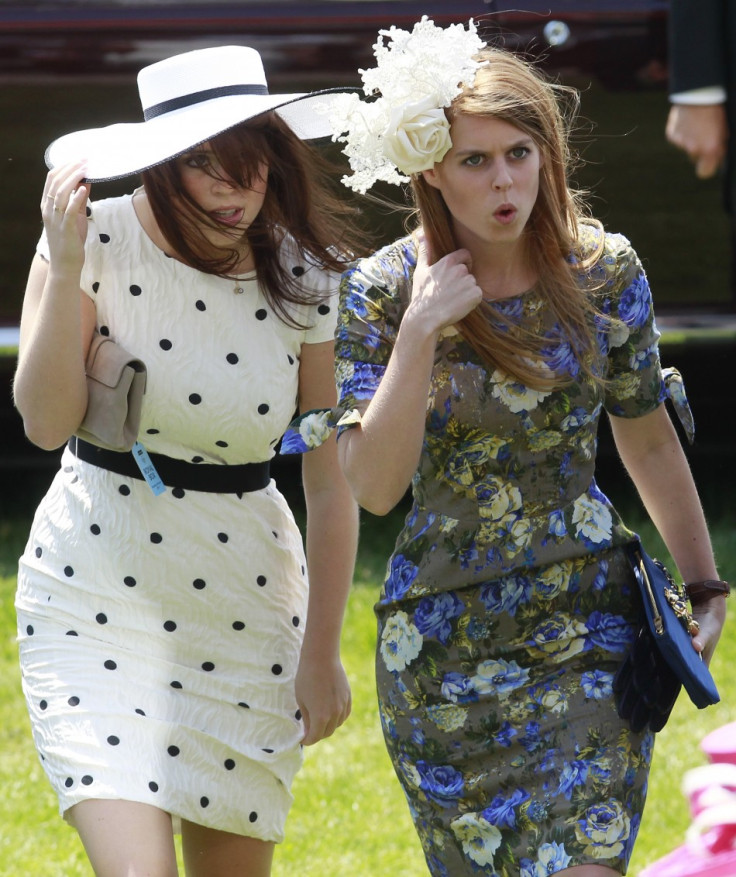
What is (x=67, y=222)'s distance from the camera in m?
2.70

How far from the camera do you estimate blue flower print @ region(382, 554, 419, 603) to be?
8.73 feet

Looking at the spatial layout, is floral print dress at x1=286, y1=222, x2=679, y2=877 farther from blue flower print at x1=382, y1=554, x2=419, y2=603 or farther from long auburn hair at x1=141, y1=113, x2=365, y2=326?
long auburn hair at x1=141, y1=113, x2=365, y2=326

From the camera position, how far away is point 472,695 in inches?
103

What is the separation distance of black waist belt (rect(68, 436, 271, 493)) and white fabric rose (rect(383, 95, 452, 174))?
0.71 metres

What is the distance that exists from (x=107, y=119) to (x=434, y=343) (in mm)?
3494

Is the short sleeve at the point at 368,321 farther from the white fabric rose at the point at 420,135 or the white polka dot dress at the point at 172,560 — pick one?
the white polka dot dress at the point at 172,560

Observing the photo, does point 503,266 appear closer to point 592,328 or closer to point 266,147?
point 592,328

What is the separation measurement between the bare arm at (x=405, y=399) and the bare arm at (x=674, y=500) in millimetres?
463

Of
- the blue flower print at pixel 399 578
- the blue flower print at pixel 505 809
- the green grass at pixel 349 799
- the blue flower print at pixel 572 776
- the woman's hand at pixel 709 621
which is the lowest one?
the green grass at pixel 349 799

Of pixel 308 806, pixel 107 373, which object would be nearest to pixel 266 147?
pixel 107 373

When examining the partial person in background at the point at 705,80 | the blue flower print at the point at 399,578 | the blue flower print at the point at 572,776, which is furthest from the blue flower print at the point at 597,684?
the partial person in background at the point at 705,80

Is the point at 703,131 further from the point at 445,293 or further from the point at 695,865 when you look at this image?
the point at 695,865

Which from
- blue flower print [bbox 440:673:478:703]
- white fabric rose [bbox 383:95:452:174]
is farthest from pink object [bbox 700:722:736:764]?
white fabric rose [bbox 383:95:452:174]

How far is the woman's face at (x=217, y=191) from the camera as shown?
284cm
